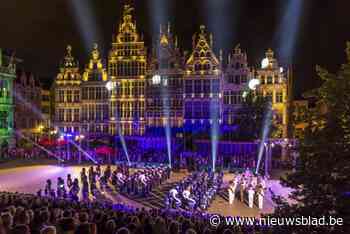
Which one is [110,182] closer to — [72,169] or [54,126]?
[72,169]

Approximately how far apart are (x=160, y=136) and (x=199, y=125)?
5708 mm

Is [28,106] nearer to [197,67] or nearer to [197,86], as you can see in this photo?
[197,86]

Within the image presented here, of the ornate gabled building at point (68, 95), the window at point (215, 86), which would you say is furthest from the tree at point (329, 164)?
the ornate gabled building at point (68, 95)

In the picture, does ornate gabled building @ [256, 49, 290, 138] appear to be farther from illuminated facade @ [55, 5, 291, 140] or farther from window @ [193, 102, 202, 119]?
window @ [193, 102, 202, 119]

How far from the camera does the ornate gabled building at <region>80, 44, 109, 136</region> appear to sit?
2218 inches

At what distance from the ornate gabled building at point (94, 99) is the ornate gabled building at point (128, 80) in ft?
6.36

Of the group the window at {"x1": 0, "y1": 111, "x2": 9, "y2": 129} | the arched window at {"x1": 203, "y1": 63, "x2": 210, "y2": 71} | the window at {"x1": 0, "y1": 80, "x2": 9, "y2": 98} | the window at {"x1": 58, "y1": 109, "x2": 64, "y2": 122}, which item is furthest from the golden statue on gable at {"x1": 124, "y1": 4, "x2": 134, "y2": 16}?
the window at {"x1": 0, "y1": 111, "x2": 9, "y2": 129}

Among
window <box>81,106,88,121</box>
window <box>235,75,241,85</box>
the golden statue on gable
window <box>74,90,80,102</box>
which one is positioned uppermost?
the golden statue on gable

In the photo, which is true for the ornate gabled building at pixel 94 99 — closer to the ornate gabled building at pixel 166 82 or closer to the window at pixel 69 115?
the window at pixel 69 115

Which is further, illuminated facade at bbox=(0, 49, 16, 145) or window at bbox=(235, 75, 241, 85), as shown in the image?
illuminated facade at bbox=(0, 49, 16, 145)

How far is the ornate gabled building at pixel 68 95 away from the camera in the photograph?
192 feet

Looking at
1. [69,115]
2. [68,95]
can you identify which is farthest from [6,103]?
[69,115]

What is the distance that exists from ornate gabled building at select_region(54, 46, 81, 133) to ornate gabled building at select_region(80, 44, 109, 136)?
51.4 inches

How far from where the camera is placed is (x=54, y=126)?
61.4 meters
